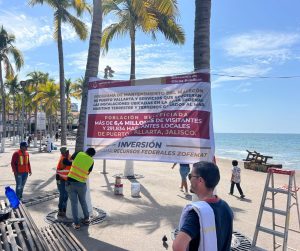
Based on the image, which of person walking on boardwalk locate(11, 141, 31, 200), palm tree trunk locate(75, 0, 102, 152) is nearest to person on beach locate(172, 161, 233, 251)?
palm tree trunk locate(75, 0, 102, 152)

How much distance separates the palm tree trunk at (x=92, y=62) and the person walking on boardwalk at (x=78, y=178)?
135 cm

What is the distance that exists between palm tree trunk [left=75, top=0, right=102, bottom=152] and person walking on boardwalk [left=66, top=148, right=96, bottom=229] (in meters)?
1.35

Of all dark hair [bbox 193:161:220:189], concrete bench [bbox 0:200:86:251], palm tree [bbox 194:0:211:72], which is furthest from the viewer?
palm tree [bbox 194:0:211:72]

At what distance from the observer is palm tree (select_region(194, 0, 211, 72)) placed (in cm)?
798

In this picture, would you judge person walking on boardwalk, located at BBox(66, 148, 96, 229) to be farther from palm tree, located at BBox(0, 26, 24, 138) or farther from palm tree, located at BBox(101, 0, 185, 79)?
palm tree, located at BBox(0, 26, 24, 138)

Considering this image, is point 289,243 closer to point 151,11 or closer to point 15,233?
point 15,233

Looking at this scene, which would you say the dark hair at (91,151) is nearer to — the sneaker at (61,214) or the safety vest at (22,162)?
the sneaker at (61,214)

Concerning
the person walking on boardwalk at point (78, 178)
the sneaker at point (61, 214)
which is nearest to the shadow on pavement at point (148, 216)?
the person walking on boardwalk at point (78, 178)

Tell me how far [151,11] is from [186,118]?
12.1 meters

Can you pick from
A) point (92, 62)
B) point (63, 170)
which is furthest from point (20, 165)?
point (92, 62)

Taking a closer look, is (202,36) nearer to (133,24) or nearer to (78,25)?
(133,24)

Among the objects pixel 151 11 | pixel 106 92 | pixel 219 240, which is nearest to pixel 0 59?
pixel 151 11

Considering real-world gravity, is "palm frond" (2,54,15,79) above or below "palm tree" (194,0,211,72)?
above

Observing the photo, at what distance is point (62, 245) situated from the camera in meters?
6.39
